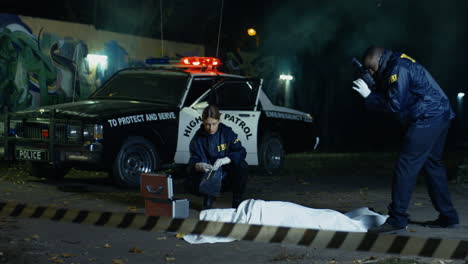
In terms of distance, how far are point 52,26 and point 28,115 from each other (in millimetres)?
8892

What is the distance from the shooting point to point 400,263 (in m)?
5.80

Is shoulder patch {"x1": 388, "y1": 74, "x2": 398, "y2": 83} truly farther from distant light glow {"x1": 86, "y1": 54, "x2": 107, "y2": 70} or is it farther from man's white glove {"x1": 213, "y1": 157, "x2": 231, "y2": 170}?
distant light glow {"x1": 86, "y1": 54, "x2": 107, "y2": 70}

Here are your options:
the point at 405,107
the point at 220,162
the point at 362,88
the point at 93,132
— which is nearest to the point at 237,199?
the point at 220,162

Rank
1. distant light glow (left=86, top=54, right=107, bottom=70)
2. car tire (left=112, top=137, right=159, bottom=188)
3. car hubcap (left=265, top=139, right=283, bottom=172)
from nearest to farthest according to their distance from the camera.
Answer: car tire (left=112, top=137, right=159, bottom=188)
car hubcap (left=265, top=139, right=283, bottom=172)
distant light glow (left=86, top=54, right=107, bottom=70)

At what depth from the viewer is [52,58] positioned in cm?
1930

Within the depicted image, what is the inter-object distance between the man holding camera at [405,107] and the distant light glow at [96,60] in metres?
13.8

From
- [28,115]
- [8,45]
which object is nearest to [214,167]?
[28,115]

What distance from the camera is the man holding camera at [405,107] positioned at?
274 inches

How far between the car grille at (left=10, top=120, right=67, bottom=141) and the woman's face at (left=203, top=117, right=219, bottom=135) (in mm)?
3273

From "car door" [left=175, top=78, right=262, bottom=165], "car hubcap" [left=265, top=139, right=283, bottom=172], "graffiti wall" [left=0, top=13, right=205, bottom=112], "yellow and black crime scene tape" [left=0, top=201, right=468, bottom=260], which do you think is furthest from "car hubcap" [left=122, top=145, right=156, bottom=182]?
"graffiti wall" [left=0, top=13, right=205, bottom=112]

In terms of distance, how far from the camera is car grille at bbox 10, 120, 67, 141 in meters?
10.5

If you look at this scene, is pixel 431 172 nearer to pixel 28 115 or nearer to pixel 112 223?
pixel 112 223

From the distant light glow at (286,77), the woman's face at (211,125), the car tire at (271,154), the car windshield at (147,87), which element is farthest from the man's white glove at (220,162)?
the distant light glow at (286,77)

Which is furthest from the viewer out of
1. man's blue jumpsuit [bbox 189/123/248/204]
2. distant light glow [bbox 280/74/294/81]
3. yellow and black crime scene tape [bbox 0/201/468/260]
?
distant light glow [bbox 280/74/294/81]
